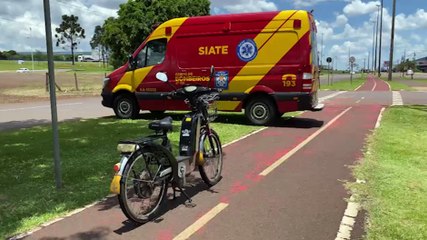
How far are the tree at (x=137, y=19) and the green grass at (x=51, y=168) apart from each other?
22321 millimetres

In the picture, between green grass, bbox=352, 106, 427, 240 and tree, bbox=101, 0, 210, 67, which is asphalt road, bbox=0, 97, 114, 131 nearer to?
green grass, bbox=352, 106, 427, 240

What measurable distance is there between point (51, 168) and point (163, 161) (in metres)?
2.89

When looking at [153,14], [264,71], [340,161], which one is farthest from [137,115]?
[153,14]

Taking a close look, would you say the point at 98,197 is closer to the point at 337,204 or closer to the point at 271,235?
the point at 271,235

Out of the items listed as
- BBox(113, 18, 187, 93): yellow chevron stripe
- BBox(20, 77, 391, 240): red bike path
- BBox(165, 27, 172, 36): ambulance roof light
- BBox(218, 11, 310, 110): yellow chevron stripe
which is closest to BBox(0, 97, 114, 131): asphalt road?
BBox(113, 18, 187, 93): yellow chevron stripe

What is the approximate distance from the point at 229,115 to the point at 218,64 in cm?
248

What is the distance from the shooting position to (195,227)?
4688 mm

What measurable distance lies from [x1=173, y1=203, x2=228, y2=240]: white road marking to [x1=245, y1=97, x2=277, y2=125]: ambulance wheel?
7246 mm

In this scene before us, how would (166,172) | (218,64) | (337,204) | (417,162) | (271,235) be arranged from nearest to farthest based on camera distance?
1. (271,235)
2. (166,172)
3. (337,204)
4. (417,162)
5. (218,64)

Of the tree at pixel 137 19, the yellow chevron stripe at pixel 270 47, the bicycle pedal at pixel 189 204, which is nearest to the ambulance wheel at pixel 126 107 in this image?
the yellow chevron stripe at pixel 270 47

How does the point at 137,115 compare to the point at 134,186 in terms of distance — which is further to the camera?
the point at 137,115

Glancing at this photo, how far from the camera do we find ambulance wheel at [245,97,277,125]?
40.9ft

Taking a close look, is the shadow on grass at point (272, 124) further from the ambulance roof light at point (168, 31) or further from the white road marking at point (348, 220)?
the white road marking at point (348, 220)

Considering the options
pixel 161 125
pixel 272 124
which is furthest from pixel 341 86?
pixel 161 125
